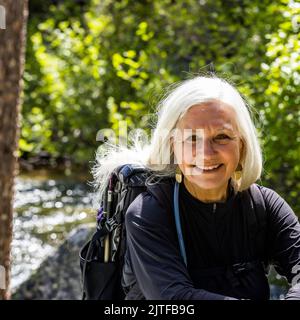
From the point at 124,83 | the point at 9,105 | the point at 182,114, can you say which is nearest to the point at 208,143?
the point at 182,114

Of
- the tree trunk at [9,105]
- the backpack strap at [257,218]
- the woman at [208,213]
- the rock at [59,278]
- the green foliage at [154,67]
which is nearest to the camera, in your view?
the woman at [208,213]

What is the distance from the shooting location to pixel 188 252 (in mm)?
2453

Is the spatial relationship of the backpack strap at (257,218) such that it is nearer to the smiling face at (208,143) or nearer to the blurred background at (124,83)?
the smiling face at (208,143)

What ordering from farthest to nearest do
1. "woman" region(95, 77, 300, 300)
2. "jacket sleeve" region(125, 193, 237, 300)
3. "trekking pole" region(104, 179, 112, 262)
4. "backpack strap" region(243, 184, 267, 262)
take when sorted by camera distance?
"trekking pole" region(104, 179, 112, 262) < "backpack strap" region(243, 184, 267, 262) < "woman" region(95, 77, 300, 300) < "jacket sleeve" region(125, 193, 237, 300)

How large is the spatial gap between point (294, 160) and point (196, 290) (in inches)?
118

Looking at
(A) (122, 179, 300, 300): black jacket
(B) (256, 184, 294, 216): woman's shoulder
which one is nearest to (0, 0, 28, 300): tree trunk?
(A) (122, 179, 300, 300): black jacket

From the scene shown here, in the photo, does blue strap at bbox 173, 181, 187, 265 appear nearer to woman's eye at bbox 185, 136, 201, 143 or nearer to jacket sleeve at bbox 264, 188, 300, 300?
woman's eye at bbox 185, 136, 201, 143

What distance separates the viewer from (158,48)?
9227mm

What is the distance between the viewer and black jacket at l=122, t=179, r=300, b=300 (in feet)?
7.70

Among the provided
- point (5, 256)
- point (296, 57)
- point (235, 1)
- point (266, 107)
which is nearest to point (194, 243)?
point (5, 256)

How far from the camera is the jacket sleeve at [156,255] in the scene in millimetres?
2309

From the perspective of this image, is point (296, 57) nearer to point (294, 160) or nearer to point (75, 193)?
point (294, 160)

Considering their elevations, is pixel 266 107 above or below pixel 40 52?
below

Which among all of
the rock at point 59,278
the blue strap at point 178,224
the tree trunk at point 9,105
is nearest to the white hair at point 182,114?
the blue strap at point 178,224
